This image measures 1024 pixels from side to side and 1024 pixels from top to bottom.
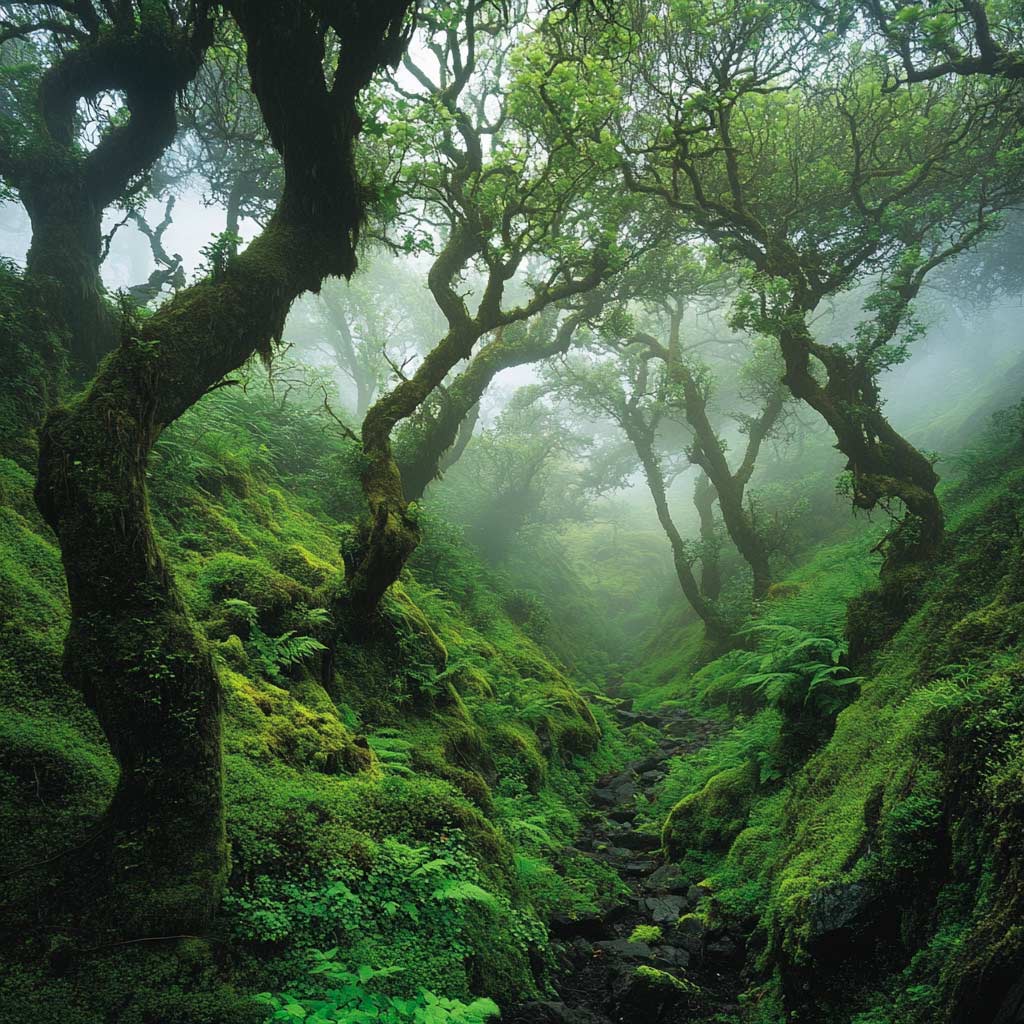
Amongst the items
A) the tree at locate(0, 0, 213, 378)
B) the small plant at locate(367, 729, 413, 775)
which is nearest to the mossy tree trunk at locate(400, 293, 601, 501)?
the tree at locate(0, 0, 213, 378)

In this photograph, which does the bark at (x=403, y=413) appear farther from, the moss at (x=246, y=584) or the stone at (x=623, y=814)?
the stone at (x=623, y=814)

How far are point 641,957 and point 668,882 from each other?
1416mm

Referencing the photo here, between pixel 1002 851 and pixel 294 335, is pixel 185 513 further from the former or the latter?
pixel 294 335

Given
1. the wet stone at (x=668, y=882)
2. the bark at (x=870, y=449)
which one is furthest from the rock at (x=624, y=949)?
the bark at (x=870, y=449)

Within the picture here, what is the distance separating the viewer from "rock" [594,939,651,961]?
16.0ft

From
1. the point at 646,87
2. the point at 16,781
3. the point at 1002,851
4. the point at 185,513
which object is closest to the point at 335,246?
the point at 185,513

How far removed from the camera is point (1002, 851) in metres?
3.03

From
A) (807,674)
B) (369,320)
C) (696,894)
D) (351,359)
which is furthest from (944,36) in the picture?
(351,359)

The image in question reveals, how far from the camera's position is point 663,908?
18.5 feet

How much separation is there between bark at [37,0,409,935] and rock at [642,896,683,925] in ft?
13.4

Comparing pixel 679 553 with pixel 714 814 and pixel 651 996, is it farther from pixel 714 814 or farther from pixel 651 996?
pixel 651 996

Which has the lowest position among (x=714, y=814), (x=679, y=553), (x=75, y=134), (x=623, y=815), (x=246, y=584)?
(x=714, y=814)

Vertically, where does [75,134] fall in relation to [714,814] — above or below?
above

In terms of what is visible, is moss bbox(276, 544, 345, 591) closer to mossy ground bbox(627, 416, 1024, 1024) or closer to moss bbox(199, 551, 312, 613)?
moss bbox(199, 551, 312, 613)
